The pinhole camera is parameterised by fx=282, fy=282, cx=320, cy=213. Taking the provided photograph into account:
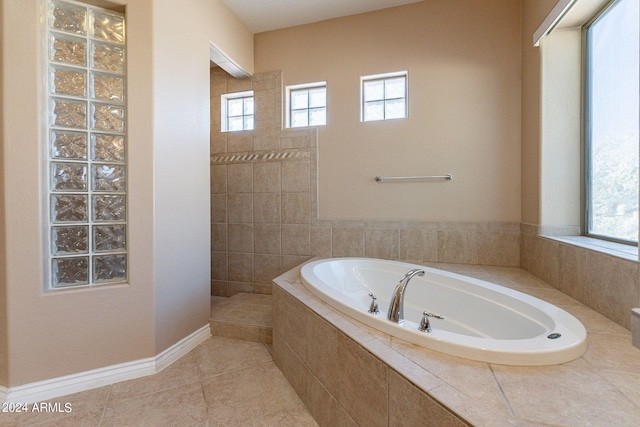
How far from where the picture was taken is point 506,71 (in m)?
2.19

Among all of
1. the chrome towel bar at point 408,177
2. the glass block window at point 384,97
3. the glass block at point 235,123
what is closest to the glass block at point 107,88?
the glass block at point 235,123

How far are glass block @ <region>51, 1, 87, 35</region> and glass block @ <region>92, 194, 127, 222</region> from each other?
91 cm

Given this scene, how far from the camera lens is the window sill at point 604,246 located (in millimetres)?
1208

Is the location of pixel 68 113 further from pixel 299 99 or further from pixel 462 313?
pixel 462 313

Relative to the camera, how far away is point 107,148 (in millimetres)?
1603

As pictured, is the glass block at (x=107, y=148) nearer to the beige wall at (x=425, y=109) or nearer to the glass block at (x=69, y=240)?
the glass block at (x=69, y=240)

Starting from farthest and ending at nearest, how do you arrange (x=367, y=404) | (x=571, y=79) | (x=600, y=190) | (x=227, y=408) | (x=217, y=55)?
1. (x=217, y=55)
2. (x=571, y=79)
3. (x=600, y=190)
4. (x=227, y=408)
5. (x=367, y=404)

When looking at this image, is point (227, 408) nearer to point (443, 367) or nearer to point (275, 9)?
point (443, 367)

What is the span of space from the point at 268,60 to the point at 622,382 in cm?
310

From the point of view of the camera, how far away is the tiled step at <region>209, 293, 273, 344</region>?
6.67 feet

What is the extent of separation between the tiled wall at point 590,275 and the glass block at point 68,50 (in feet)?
9.14

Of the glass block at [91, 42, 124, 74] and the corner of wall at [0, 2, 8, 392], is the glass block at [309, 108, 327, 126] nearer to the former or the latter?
the glass block at [91, 42, 124, 74]

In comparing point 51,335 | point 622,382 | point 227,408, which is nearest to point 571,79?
point 622,382

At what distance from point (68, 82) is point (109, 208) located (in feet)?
2.30
